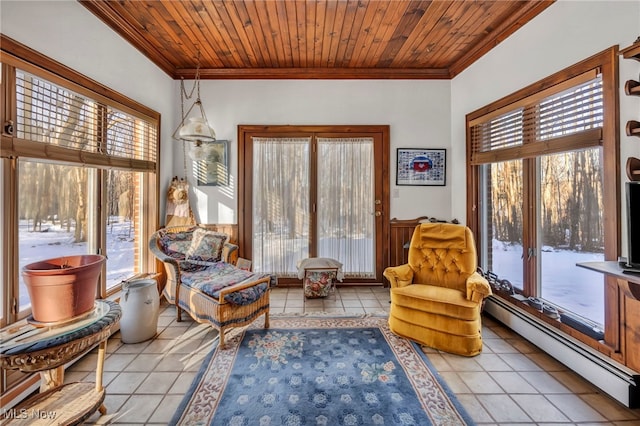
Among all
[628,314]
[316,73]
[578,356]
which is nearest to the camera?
[628,314]

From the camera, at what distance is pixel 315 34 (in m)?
2.98

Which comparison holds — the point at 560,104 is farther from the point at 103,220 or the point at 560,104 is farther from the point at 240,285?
the point at 103,220

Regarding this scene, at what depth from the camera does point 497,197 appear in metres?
3.13

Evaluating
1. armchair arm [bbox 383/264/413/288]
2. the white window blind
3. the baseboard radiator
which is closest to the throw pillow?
armchair arm [bbox 383/264/413/288]

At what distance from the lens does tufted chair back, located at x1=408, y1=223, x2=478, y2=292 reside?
267cm

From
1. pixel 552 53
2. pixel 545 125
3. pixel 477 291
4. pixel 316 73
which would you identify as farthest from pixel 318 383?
pixel 316 73

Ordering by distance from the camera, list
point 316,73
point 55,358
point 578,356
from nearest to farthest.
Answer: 1. point 55,358
2. point 578,356
3. point 316,73

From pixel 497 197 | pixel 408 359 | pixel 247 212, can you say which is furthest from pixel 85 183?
pixel 497 197

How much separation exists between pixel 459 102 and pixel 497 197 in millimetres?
1460

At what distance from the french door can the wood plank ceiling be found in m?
0.85

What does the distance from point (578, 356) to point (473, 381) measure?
0.83 meters

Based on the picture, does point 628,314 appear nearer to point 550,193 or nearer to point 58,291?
point 550,193

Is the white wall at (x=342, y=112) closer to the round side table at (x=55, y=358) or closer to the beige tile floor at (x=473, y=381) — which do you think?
the beige tile floor at (x=473, y=381)

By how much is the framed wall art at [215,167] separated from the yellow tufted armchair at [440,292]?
2.63 meters
